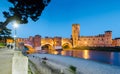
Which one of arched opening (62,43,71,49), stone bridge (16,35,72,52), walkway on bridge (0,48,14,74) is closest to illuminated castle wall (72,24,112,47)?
arched opening (62,43,71,49)

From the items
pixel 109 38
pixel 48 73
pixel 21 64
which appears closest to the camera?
pixel 21 64

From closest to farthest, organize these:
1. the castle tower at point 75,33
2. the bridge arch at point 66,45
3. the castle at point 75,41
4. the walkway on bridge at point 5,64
→ 1. the walkway on bridge at point 5,64
2. the castle at point 75,41
3. the bridge arch at point 66,45
4. the castle tower at point 75,33

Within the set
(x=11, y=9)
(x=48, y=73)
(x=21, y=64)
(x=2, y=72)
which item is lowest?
(x=48, y=73)

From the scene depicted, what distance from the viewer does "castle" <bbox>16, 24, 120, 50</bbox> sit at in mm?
158000

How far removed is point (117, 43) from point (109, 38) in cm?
880

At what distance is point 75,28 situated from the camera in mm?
180625

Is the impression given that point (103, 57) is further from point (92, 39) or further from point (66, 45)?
point (66, 45)

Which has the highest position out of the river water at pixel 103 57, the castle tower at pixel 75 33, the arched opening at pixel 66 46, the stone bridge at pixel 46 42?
the castle tower at pixel 75 33

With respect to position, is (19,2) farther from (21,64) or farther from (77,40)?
(77,40)

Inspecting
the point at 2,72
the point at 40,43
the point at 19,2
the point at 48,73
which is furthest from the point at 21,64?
the point at 40,43

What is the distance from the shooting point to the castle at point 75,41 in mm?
158000

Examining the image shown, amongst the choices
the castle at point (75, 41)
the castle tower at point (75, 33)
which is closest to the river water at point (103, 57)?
the castle at point (75, 41)

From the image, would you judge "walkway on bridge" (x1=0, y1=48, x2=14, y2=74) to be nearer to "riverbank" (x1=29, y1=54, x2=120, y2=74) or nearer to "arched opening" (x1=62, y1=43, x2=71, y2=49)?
"riverbank" (x1=29, y1=54, x2=120, y2=74)

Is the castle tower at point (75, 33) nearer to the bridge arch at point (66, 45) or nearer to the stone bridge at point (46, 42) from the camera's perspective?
the stone bridge at point (46, 42)
